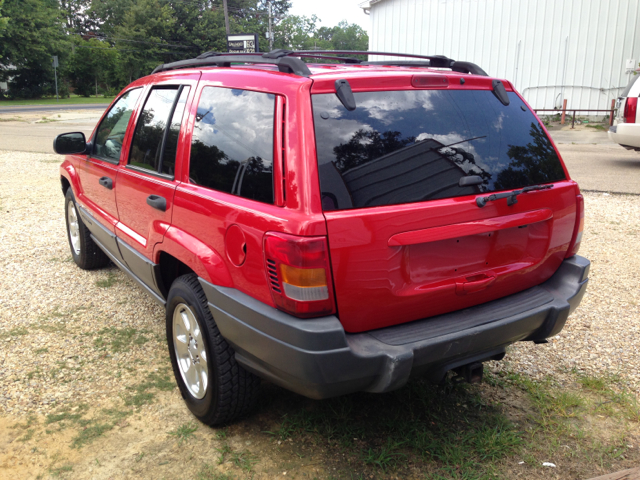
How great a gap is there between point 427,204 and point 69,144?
126 inches

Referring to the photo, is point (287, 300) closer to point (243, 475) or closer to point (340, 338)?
point (340, 338)

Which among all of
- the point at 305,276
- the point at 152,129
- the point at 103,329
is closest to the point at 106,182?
the point at 152,129

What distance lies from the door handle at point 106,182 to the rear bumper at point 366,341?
5.65ft

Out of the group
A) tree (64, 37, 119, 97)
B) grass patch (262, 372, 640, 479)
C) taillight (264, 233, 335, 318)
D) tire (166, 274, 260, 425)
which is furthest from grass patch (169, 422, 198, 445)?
tree (64, 37, 119, 97)

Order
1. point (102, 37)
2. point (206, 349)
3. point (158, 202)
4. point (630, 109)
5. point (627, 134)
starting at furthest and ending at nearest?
point (102, 37), point (627, 134), point (630, 109), point (158, 202), point (206, 349)

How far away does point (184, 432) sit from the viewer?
9.53 ft

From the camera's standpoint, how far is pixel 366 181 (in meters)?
2.29

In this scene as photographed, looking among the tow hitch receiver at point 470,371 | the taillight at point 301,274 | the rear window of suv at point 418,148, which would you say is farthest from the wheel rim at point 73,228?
the tow hitch receiver at point 470,371

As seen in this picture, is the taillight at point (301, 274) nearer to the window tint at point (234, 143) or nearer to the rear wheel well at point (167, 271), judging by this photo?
the window tint at point (234, 143)

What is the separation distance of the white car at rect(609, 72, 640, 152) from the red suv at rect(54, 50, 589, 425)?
29.2ft

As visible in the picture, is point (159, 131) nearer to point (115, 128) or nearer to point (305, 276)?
point (115, 128)

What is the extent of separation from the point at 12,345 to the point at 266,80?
9.27 ft

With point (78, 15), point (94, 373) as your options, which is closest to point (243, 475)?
point (94, 373)

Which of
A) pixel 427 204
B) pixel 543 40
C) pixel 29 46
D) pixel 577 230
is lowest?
pixel 577 230
